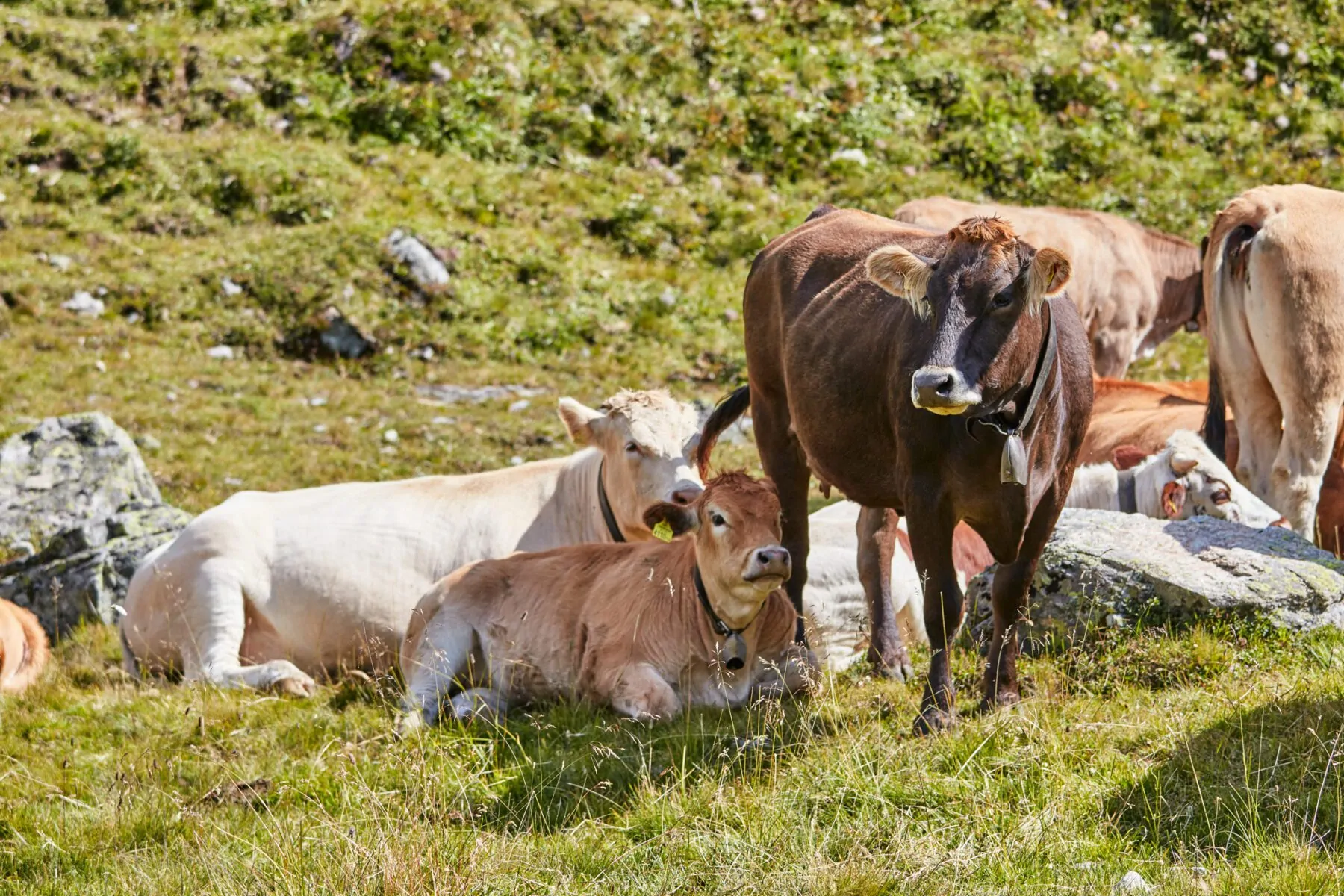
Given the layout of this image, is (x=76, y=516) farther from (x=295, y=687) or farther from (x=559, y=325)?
(x=559, y=325)

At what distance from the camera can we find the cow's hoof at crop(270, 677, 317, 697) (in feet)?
29.1

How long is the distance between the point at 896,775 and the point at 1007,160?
17.7m

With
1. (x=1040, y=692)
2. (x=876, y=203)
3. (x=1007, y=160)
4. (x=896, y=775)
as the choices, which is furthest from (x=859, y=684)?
(x=1007, y=160)

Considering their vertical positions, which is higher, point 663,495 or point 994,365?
point 994,365

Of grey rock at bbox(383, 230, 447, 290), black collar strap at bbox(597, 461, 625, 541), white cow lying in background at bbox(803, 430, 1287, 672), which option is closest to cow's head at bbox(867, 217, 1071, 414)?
white cow lying in background at bbox(803, 430, 1287, 672)

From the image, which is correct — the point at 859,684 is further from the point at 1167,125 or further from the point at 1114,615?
the point at 1167,125

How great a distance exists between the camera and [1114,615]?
24.9ft

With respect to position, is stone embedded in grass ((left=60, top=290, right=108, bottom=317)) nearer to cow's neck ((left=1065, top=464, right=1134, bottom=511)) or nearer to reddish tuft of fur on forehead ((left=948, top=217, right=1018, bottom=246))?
cow's neck ((left=1065, top=464, right=1134, bottom=511))

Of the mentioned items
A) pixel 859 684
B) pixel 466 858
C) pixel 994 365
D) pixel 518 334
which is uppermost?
pixel 994 365

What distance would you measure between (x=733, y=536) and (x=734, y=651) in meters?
0.62

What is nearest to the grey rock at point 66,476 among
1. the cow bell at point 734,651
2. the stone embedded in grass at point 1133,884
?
the cow bell at point 734,651

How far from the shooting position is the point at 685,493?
932 cm

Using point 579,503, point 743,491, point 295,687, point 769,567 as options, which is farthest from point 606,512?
point 769,567

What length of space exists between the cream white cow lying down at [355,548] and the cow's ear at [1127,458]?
3397 millimetres
